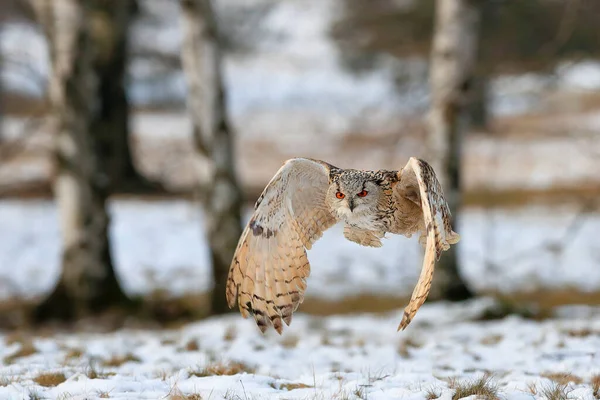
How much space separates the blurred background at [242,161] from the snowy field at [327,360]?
1.36 meters

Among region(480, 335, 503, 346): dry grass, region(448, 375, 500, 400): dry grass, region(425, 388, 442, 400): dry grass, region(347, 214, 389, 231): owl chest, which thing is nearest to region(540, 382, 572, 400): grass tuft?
region(448, 375, 500, 400): dry grass

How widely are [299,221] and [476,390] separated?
1369mm

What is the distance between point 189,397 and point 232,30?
14125 millimetres

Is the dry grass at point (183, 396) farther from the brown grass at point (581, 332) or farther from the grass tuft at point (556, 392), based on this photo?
the brown grass at point (581, 332)

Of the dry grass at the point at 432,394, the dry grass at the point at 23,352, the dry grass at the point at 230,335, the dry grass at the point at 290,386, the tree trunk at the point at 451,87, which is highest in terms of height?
the tree trunk at the point at 451,87

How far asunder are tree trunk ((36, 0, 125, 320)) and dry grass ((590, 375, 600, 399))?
19.4ft

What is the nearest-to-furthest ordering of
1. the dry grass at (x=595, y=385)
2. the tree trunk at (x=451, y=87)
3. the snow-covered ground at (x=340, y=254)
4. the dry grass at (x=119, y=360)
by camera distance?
the dry grass at (x=595, y=385), the dry grass at (x=119, y=360), the tree trunk at (x=451, y=87), the snow-covered ground at (x=340, y=254)

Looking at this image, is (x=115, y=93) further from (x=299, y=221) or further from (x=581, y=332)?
(x=299, y=221)

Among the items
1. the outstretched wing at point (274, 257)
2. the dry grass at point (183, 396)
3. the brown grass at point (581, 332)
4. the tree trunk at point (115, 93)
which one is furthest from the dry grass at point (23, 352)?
the tree trunk at point (115, 93)

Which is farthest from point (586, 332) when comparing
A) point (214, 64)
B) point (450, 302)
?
point (214, 64)

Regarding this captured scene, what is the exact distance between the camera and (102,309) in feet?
28.9

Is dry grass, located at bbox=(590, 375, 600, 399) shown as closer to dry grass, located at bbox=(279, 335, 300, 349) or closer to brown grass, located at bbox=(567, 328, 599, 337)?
brown grass, located at bbox=(567, 328, 599, 337)

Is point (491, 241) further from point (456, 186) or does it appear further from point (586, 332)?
point (586, 332)

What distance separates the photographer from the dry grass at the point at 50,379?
4.38 metres
